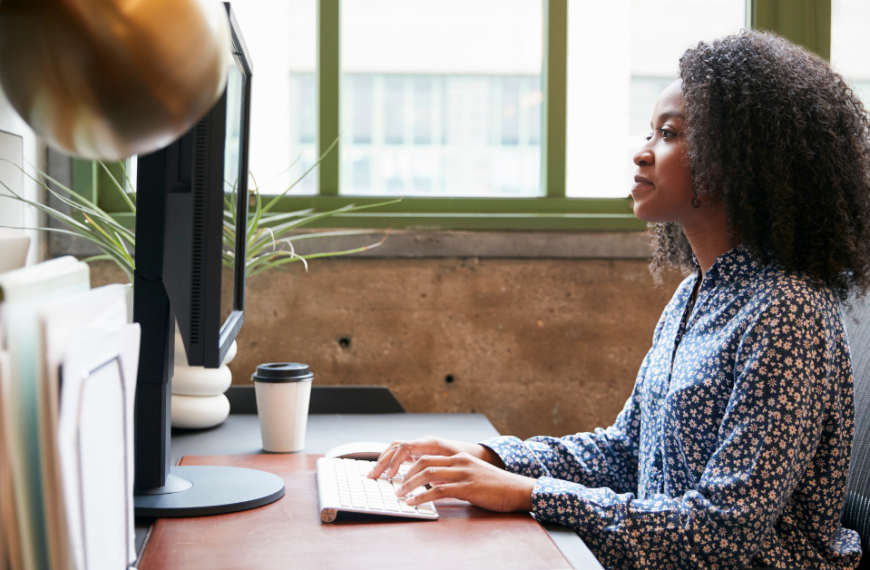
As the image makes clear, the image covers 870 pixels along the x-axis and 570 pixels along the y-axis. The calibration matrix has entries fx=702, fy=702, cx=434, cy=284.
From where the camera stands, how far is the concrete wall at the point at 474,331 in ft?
5.99

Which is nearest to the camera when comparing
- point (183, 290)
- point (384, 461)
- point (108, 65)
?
point (108, 65)

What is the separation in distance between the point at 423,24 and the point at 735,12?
0.92 m

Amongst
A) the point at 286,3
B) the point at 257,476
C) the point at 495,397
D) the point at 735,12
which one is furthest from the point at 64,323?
the point at 735,12

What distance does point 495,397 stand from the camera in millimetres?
1871

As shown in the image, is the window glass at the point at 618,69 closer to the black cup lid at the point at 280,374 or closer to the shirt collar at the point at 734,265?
the shirt collar at the point at 734,265

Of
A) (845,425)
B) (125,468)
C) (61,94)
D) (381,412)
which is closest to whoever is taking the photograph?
(61,94)

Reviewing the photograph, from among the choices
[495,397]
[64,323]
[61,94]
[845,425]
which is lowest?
[495,397]

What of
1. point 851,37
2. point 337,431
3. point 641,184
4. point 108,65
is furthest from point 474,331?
point 108,65

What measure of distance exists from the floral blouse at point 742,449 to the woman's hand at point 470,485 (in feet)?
0.08

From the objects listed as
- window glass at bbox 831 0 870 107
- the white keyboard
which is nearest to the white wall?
the white keyboard

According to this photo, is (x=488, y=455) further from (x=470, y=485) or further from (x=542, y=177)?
(x=542, y=177)

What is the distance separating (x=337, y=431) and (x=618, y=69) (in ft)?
4.43

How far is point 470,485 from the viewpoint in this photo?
864mm

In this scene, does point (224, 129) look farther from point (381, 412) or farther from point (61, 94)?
point (381, 412)
